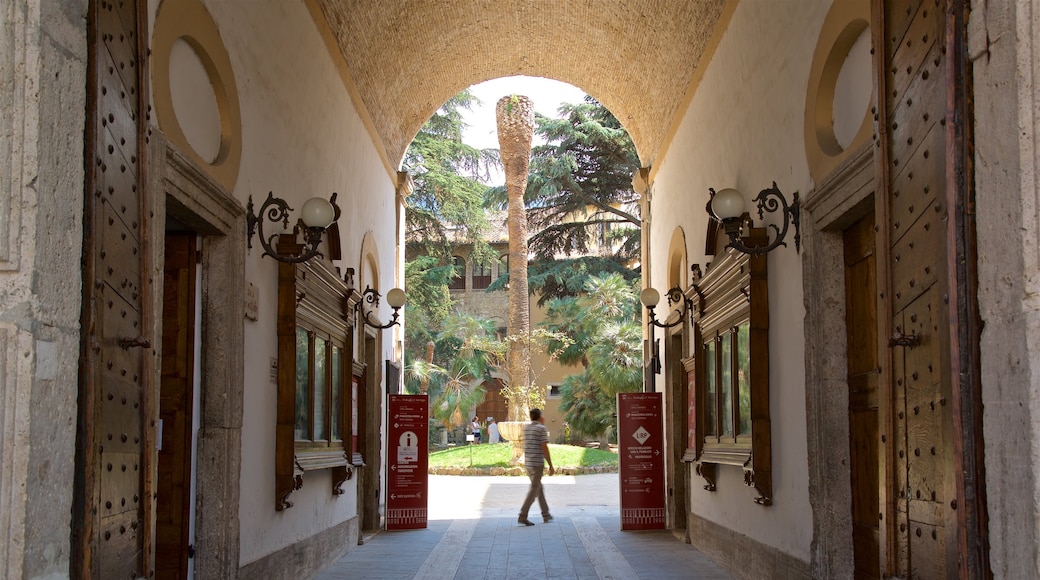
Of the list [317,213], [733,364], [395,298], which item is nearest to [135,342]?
[317,213]

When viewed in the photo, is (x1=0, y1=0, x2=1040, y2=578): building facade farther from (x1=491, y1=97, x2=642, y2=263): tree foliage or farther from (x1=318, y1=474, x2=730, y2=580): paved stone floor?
(x1=491, y1=97, x2=642, y2=263): tree foliage

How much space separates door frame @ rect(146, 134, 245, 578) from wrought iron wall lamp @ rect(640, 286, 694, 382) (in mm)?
4717

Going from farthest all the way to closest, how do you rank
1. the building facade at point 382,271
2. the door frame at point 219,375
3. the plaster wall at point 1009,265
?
1. the door frame at point 219,375
2. the building facade at point 382,271
3. the plaster wall at point 1009,265

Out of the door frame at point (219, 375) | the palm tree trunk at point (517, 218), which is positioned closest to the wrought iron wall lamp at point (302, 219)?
the door frame at point (219, 375)

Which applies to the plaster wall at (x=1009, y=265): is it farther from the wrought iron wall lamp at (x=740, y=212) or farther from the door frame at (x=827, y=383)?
the wrought iron wall lamp at (x=740, y=212)

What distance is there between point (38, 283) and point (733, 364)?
6.24m

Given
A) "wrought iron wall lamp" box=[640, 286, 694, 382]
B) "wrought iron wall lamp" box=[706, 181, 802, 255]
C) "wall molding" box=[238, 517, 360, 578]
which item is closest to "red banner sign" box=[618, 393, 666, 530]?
"wrought iron wall lamp" box=[640, 286, 694, 382]

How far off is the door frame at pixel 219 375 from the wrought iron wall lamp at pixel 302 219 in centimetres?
25

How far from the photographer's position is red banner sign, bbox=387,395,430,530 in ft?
39.5

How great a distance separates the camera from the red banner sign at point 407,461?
12055mm

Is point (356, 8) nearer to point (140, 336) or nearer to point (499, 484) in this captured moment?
point (140, 336)

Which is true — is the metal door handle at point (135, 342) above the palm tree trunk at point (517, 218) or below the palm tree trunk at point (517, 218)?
below

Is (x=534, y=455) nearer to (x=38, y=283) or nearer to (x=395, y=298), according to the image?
(x=395, y=298)

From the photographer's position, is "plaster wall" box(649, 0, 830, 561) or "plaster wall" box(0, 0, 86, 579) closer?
"plaster wall" box(0, 0, 86, 579)
